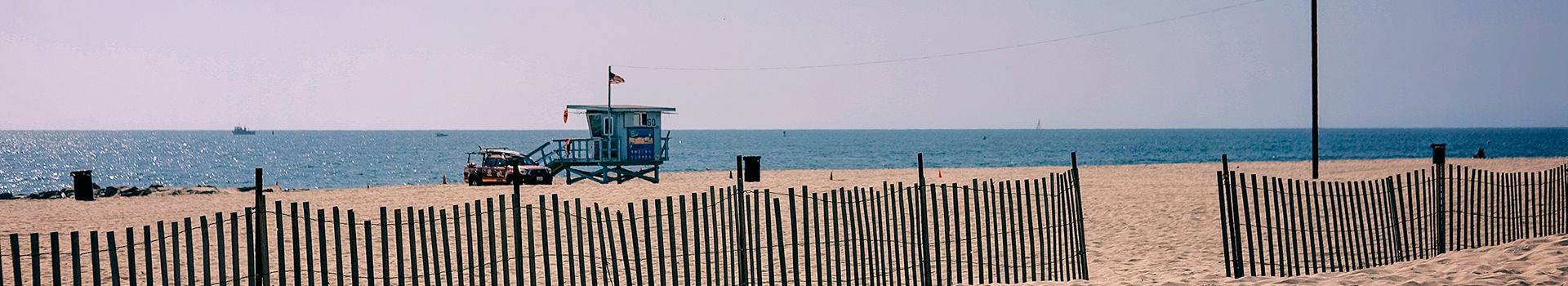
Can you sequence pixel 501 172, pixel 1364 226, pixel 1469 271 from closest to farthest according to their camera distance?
pixel 1469 271 → pixel 1364 226 → pixel 501 172

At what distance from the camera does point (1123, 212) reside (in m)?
19.1

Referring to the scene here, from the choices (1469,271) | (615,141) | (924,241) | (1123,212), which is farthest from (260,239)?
(615,141)

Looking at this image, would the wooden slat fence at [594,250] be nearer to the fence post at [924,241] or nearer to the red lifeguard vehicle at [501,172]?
the fence post at [924,241]

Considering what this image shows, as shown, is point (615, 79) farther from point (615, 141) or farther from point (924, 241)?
point (924, 241)

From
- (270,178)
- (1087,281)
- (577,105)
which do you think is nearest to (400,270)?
(1087,281)

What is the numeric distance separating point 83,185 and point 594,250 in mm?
24094

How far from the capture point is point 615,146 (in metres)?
39.2

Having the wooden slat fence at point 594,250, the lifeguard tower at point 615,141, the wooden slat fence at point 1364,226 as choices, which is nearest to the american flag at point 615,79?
the lifeguard tower at point 615,141

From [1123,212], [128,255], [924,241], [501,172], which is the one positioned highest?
[128,255]

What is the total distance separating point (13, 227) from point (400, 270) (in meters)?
16.1

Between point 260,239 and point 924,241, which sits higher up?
point 260,239

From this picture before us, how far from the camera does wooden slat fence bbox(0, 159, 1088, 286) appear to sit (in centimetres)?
738

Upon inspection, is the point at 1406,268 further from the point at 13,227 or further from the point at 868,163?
the point at 868,163

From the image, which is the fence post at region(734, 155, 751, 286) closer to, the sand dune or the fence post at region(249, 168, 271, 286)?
the sand dune
